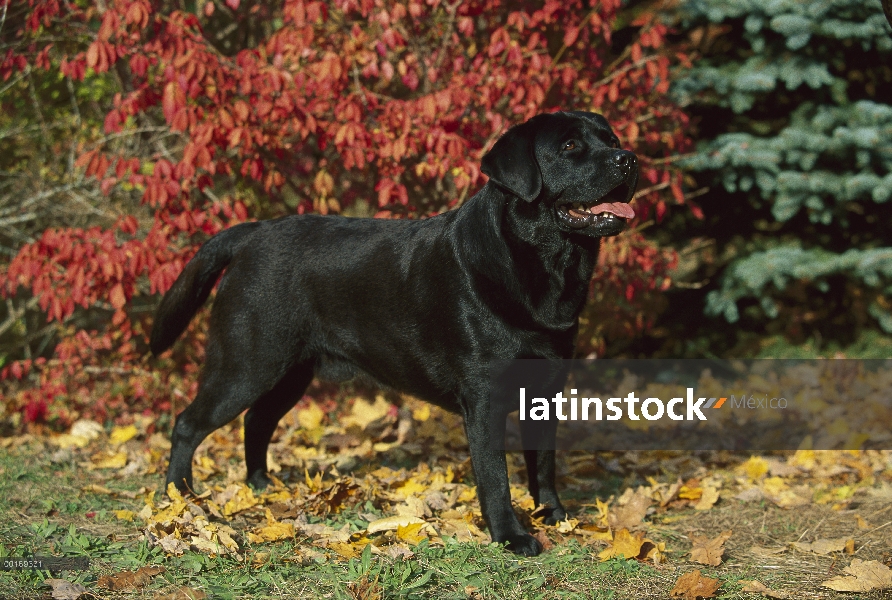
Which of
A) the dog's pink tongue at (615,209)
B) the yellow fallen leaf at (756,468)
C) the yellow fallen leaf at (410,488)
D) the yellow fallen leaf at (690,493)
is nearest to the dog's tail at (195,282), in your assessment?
the yellow fallen leaf at (410,488)

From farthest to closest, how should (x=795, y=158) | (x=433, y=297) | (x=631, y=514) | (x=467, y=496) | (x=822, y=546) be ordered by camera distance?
(x=795, y=158)
(x=467, y=496)
(x=631, y=514)
(x=433, y=297)
(x=822, y=546)

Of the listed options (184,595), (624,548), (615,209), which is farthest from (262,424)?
(615,209)

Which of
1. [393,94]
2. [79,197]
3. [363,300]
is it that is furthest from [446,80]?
[79,197]

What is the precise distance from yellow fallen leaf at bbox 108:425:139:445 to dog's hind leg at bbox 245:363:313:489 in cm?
150

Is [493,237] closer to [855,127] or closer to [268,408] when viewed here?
[268,408]

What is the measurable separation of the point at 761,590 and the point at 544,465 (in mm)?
1036

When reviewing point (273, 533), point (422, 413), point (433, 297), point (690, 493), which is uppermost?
point (433, 297)

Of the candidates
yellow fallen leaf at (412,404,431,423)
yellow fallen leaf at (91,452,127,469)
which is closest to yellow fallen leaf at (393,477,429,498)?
yellow fallen leaf at (412,404,431,423)

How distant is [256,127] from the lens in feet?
15.7

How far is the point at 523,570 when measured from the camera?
10.0 ft

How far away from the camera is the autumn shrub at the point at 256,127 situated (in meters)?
4.70

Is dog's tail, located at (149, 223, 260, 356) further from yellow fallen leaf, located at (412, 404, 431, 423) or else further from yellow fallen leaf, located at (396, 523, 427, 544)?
yellow fallen leaf, located at (412, 404, 431, 423)

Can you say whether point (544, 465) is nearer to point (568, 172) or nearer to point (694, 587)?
point (694, 587)

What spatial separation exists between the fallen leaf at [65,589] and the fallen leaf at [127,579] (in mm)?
67
